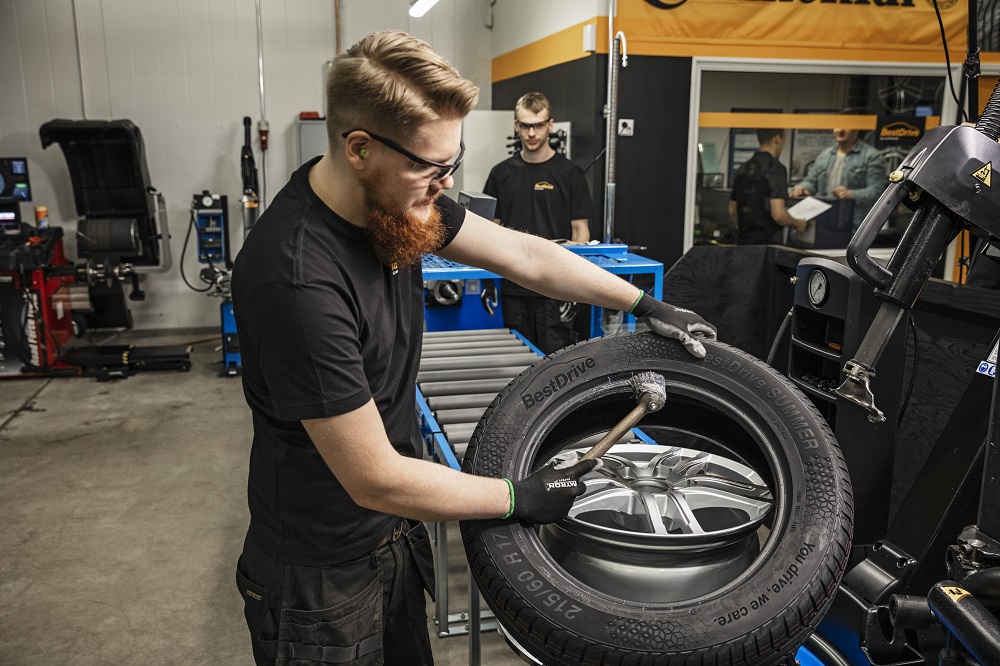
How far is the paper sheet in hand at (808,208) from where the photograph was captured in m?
5.45

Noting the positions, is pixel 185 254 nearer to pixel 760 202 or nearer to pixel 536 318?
pixel 536 318

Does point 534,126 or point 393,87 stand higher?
point 534,126

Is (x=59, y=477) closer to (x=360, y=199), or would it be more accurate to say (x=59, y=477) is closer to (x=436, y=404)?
(x=436, y=404)

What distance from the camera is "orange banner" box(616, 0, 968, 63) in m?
4.96

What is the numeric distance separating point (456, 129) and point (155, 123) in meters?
6.40

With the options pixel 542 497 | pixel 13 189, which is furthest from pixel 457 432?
pixel 13 189

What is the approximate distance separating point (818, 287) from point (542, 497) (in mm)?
1236

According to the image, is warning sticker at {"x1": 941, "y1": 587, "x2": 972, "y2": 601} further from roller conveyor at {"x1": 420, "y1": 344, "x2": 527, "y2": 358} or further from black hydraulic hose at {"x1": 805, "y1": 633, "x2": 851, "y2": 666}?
roller conveyor at {"x1": 420, "y1": 344, "x2": 527, "y2": 358}

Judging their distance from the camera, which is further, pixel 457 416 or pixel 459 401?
pixel 459 401

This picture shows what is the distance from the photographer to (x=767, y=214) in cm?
556

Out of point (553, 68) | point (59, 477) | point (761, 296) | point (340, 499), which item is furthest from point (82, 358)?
point (340, 499)

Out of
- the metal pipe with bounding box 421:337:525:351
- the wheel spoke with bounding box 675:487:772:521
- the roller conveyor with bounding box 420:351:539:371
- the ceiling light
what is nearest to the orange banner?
the ceiling light

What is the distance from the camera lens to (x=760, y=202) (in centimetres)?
556

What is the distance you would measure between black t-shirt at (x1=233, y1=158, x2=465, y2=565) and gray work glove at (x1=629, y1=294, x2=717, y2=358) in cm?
43
